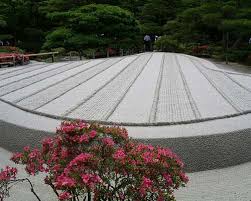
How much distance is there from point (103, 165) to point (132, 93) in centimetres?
425

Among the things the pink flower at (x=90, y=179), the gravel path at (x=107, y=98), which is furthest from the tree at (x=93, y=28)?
the pink flower at (x=90, y=179)

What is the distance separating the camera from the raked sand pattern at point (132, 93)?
19.1 ft

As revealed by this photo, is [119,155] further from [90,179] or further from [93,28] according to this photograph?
[93,28]

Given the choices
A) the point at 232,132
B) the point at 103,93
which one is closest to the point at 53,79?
the point at 103,93

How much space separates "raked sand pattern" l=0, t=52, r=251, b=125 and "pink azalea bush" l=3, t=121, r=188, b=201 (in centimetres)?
220

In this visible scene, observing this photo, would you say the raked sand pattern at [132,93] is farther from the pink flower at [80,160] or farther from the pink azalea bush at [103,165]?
the pink flower at [80,160]

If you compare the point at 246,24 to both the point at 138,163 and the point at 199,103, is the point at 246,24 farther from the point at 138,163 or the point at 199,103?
the point at 138,163

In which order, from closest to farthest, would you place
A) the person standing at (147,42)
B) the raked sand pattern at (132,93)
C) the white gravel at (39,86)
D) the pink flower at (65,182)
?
the pink flower at (65,182)
the raked sand pattern at (132,93)
the white gravel at (39,86)
the person standing at (147,42)

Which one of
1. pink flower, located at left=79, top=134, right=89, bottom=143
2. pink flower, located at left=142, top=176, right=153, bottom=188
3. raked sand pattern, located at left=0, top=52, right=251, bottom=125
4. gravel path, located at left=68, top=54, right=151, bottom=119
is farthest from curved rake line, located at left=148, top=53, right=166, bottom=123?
pink flower, located at left=142, top=176, right=153, bottom=188

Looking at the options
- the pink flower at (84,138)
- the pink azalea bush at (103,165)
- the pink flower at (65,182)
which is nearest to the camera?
the pink flower at (65,182)

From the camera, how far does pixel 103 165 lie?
2979 millimetres

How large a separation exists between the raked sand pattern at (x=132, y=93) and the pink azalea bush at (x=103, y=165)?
2195 millimetres

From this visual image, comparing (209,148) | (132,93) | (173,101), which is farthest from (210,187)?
(132,93)

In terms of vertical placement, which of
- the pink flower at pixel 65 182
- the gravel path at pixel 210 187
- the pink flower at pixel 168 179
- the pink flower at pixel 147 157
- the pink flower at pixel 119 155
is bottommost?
the gravel path at pixel 210 187
